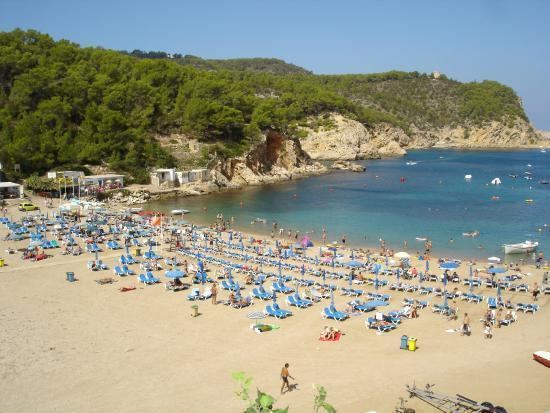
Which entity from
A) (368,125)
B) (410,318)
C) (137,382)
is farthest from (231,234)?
(368,125)

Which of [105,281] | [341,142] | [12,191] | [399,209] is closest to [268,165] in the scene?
[399,209]

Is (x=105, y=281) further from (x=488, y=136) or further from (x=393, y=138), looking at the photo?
(x=488, y=136)

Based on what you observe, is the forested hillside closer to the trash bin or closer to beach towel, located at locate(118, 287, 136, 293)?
beach towel, located at locate(118, 287, 136, 293)

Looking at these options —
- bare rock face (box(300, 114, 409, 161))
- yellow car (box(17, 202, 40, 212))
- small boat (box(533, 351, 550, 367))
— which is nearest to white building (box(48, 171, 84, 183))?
yellow car (box(17, 202, 40, 212))

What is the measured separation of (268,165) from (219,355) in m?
49.9

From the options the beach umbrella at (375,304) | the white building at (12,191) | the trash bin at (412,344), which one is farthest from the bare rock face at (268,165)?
the trash bin at (412,344)

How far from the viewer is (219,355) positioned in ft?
44.7

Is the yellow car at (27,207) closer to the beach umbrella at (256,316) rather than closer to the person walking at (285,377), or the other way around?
the beach umbrella at (256,316)

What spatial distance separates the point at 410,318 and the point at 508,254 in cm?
1356

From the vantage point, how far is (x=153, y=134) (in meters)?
55.3

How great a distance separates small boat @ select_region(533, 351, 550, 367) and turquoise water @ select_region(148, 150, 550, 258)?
14.9 m

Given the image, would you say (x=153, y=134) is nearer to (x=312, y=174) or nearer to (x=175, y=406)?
(x=312, y=174)

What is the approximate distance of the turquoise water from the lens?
3231cm

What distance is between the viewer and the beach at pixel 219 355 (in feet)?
37.2
